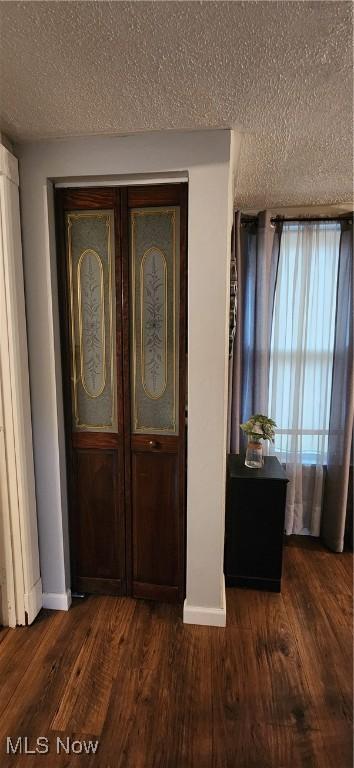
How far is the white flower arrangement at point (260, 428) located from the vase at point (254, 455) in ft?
0.08

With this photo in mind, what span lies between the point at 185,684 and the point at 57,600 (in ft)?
2.61

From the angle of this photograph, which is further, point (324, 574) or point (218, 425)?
point (324, 574)

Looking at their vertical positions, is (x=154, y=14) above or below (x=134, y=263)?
above

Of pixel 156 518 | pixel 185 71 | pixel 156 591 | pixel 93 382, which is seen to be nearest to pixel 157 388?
pixel 93 382

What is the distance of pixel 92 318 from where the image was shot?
1.89 meters

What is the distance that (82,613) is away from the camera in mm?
1990

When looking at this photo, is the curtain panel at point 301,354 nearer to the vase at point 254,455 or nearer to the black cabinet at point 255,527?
the vase at point 254,455

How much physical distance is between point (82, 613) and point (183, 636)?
0.55 meters

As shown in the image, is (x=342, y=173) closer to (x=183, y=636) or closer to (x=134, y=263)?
(x=134, y=263)

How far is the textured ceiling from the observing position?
1.04 m

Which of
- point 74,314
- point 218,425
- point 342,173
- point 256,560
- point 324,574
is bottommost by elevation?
point 324,574

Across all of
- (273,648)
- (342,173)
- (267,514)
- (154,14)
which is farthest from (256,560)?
(154,14)

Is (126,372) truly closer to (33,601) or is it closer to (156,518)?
(156,518)

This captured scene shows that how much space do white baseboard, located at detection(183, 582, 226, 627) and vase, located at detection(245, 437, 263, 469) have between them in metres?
0.75
